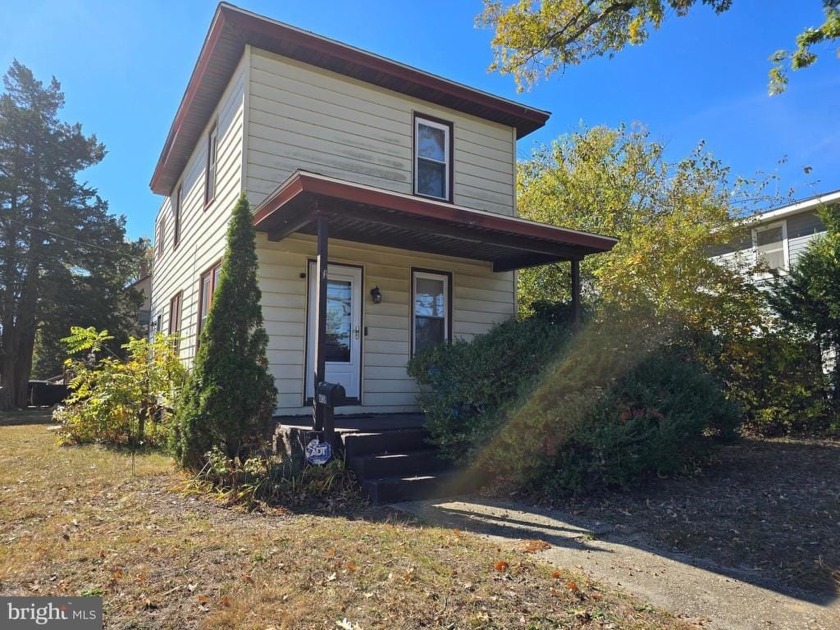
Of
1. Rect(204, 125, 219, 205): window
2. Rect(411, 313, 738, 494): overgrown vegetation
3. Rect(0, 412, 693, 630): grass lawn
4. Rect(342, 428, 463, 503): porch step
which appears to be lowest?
Rect(0, 412, 693, 630): grass lawn

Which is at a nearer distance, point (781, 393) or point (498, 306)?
point (781, 393)

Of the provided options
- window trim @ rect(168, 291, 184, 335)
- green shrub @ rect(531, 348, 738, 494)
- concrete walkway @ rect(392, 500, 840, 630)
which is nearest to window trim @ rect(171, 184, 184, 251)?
window trim @ rect(168, 291, 184, 335)

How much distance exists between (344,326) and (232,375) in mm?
2519

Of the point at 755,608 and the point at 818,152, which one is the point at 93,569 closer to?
the point at 755,608

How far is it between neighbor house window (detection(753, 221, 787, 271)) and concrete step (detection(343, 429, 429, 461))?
44.7 ft

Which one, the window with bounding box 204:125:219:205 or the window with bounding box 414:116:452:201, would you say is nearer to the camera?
the window with bounding box 414:116:452:201

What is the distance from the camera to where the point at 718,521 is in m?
4.49

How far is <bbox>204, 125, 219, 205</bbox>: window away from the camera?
8992 mm

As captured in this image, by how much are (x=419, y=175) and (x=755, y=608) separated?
23.7ft

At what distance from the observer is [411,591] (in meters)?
2.99

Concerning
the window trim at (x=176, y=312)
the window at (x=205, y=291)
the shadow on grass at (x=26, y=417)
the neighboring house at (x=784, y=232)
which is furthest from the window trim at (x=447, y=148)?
the shadow on grass at (x=26, y=417)

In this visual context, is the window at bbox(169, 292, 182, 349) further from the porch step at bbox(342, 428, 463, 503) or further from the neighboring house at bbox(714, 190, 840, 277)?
the neighboring house at bbox(714, 190, 840, 277)

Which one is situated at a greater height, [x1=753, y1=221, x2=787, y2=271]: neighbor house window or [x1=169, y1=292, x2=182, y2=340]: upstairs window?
[x1=753, y1=221, x2=787, y2=271]: neighbor house window

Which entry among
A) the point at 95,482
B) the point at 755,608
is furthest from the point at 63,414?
the point at 755,608
